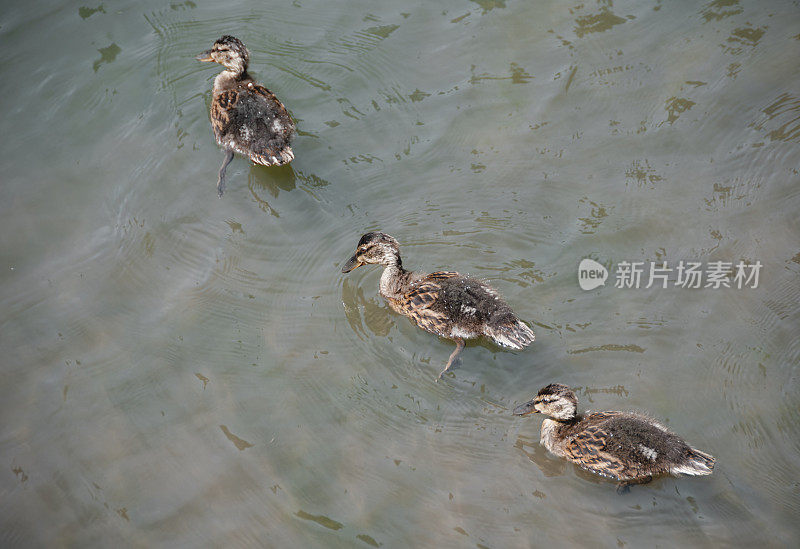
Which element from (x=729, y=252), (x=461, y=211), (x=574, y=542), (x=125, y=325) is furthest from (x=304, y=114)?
(x=574, y=542)

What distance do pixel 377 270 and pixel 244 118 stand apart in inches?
68.6

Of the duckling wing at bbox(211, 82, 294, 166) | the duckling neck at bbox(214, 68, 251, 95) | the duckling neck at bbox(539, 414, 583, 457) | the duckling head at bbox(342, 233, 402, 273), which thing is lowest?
the duckling neck at bbox(539, 414, 583, 457)

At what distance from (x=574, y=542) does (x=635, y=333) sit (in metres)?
1.54

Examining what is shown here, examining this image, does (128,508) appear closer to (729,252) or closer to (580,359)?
A: (580,359)

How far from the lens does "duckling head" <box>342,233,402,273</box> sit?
486 centimetres

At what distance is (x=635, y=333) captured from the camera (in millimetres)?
4629

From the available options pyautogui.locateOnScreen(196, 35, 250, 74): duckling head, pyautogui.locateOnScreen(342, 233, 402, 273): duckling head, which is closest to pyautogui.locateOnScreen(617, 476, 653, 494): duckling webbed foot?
pyautogui.locateOnScreen(342, 233, 402, 273): duckling head

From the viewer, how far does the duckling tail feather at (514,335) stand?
4.46 metres

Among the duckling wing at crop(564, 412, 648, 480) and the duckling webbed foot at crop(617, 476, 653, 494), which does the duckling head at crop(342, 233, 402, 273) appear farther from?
the duckling webbed foot at crop(617, 476, 653, 494)

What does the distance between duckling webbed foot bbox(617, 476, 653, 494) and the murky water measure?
6 centimetres

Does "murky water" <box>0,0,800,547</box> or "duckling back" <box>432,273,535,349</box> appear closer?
"murky water" <box>0,0,800,547</box>

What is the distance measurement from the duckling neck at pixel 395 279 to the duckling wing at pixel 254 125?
1338mm

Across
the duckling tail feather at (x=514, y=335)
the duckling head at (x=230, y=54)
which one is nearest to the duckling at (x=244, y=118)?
the duckling head at (x=230, y=54)

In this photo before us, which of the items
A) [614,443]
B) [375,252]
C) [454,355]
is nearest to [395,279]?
[375,252]
